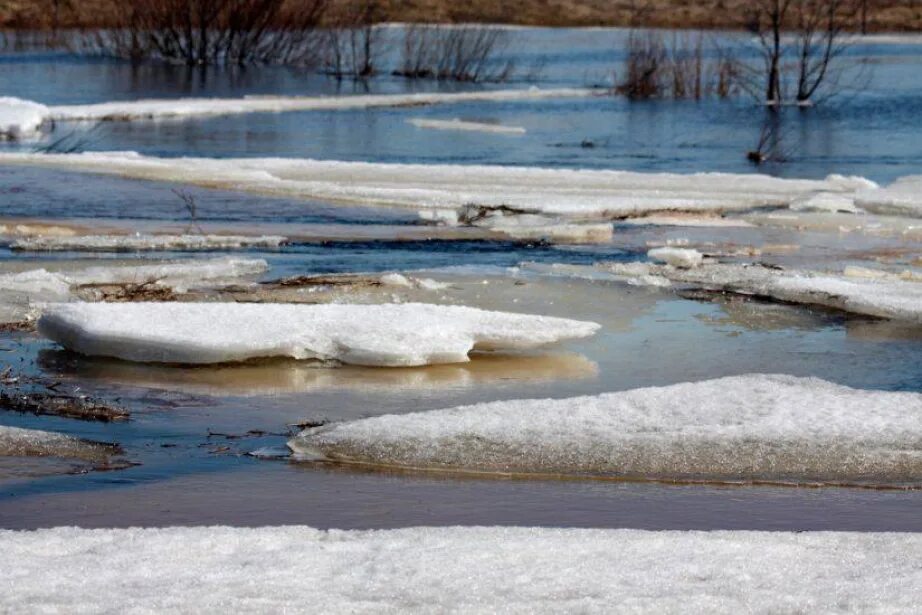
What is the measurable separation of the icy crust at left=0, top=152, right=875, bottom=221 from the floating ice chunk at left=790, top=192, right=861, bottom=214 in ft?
1.04

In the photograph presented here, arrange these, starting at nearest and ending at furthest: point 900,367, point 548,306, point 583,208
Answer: point 900,367
point 548,306
point 583,208

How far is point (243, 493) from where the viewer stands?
4551mm

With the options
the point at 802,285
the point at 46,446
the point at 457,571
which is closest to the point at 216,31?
the point at 802,285

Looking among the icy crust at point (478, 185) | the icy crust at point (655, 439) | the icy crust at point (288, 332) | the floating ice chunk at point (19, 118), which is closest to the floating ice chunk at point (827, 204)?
the icy crust at point (478, 185)

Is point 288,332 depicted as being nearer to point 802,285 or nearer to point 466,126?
point 802,285

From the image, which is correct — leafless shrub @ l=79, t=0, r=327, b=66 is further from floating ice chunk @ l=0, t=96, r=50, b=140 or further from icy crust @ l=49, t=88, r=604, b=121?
floating ice chunk @ l=0, t=96, r=50, b=140

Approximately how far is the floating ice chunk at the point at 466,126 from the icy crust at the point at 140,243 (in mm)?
10156

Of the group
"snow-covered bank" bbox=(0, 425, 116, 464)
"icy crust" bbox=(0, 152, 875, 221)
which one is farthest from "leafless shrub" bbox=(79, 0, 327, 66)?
"snow-covered bank" bbox=(0, 425, 116, 464)

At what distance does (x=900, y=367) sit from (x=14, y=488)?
372 centimetres

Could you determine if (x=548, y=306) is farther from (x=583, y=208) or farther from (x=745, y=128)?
(x=745, y=128)

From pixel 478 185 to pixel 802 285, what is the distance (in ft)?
16.9

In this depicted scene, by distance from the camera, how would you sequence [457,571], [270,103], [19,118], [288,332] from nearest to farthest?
[457,571] → [288,332] → [19,118] → [270,103]

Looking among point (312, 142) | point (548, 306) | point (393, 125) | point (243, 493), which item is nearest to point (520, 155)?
point (312, 142)

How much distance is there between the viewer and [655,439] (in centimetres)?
500
